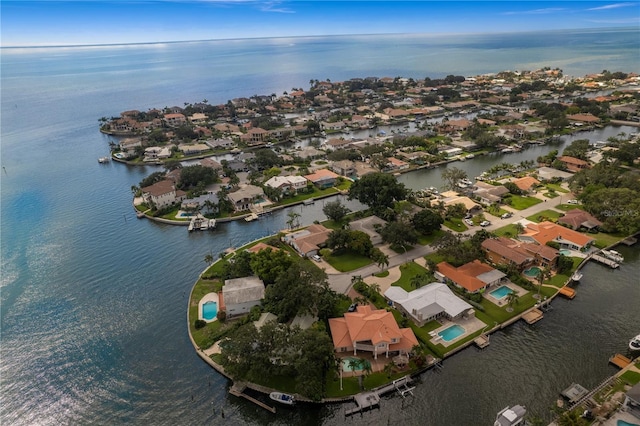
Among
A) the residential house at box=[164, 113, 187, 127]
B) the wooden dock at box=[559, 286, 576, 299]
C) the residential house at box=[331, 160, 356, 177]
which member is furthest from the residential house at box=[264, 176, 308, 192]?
the residential house at box=[164, 113, 187, 127]

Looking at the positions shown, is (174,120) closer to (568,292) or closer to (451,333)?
(451,333)

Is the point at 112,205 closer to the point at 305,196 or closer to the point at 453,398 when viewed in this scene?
the point at 305,196

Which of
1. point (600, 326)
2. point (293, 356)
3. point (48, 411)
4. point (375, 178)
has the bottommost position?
point (48, 411)

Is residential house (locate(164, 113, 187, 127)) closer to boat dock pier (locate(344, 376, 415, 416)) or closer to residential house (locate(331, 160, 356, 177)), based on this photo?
residential house (locate(331, 160, 356, 177))

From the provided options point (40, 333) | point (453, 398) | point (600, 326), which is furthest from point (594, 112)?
point (40, 333)

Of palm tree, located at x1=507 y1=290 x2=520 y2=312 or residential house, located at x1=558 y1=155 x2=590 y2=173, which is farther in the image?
residential house, located at x1=558 y1=155 x2=590 y2=173

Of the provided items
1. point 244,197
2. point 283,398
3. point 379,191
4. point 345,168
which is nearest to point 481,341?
point 283,398
